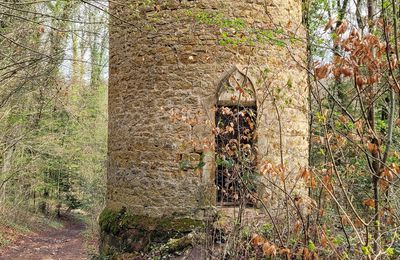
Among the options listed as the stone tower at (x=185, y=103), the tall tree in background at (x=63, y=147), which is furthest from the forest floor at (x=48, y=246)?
the stone tower at (x=185, y=103)

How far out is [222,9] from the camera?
6320 mm

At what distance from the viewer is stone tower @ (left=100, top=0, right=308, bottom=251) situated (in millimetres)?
6113

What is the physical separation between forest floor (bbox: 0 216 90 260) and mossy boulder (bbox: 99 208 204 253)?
5.94m

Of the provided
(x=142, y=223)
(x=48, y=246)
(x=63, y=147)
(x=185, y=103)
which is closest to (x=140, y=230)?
(x=142, y=223)

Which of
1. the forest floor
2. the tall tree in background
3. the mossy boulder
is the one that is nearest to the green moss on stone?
the mossy boulder

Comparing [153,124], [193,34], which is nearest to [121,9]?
[193,34]

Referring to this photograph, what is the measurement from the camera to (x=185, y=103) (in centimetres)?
622

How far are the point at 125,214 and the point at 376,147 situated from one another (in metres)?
4.44

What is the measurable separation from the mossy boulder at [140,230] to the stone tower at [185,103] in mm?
15

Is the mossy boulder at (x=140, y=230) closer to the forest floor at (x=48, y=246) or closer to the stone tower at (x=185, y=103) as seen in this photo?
the stone tower at (x=185, y=103)

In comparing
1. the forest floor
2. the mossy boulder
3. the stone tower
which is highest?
the stone tower

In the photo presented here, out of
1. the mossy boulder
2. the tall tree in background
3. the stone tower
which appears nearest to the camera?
the mossy boulder

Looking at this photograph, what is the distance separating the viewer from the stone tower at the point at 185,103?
20.1ft

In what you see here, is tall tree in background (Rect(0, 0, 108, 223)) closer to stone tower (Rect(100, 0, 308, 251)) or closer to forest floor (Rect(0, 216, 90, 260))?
forest floor (Rect(0, 216, 90, 260))
